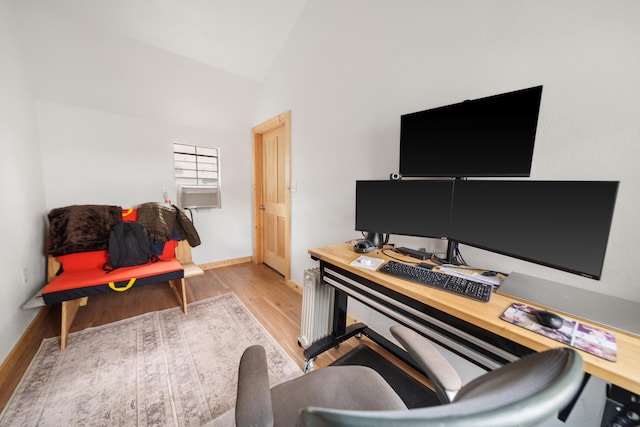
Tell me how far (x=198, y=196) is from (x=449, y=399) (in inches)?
130

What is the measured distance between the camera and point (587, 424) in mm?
1015

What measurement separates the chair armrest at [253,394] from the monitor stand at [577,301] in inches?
38.8

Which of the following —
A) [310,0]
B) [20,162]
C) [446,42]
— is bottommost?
[20,162]

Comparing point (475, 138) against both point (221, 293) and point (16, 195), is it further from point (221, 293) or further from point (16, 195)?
point (16, 195)

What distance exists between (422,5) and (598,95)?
3.59 feet

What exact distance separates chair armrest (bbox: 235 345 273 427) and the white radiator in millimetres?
825

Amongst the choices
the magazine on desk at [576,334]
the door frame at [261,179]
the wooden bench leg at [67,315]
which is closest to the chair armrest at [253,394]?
the magazine on desk at [576,334]

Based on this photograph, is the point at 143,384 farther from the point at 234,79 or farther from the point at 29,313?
the point at 234,79

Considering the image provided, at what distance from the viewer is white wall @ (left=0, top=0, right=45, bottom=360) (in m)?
1.65

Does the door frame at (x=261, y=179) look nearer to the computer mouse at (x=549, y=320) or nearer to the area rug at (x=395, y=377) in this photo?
the area rug at (x=395, y=377)

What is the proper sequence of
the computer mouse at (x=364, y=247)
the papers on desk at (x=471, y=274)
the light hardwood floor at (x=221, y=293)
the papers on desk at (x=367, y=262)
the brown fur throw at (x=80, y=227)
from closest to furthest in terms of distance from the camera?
the papers on desk at (x=471, y=274), the papers on desk at (x=367, y=262), the computer mouse at (x=364, y=247), the light hardwood floor at (x=221, y=293), the brown fur throw at (x=80, y=227)

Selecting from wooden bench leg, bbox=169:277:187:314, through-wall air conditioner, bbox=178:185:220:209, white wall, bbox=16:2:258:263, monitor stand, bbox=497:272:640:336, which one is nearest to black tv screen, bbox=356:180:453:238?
monitor stand, bbox=497:272:640:336

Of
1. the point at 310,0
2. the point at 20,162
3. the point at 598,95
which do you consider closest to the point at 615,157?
the point at 598,95

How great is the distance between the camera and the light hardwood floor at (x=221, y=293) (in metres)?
1.75
